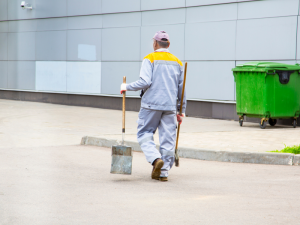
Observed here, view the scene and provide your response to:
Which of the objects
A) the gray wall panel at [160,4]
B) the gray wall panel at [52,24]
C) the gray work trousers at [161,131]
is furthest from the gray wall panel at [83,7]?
the gray work trousers at [161,131]

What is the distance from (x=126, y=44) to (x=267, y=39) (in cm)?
552

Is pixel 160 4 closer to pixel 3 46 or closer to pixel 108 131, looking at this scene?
pixel 108 131

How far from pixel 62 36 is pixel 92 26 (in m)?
1.64

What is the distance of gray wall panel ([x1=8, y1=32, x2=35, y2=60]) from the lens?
2070 centimetres

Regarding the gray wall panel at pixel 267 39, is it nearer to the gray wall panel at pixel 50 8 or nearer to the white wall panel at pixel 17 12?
the gray wall panel at pixel 50 8

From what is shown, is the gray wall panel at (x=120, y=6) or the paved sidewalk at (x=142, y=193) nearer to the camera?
the paved sidewalk at (x=142, y=193)

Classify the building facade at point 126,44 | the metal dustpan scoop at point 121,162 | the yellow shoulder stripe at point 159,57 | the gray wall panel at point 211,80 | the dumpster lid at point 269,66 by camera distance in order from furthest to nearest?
1. the gray wall panel at point 211,80
2. the building facade at point 126,44
3. the dumpster lid at point 269,66
4. the yellow shoulder stripe at point 159,57
5. the metal dustpan scoop at point 121,162

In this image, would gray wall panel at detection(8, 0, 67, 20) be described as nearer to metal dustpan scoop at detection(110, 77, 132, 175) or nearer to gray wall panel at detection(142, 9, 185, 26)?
gray wall panel at detection(142, 9, 185, 26)

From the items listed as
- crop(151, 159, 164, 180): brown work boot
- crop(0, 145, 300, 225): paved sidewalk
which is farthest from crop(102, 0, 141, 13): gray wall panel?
crop(151, 159, 164, 180): brown work boot

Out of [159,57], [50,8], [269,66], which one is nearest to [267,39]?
[269,66]

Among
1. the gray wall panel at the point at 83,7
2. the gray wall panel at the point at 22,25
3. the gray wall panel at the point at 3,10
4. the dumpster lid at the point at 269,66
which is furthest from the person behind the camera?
the gray wall panel at the point at 3,10

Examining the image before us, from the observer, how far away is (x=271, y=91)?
38.0 ft

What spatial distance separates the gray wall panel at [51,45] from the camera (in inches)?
763

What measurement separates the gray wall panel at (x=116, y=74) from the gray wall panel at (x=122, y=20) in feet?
4.18
